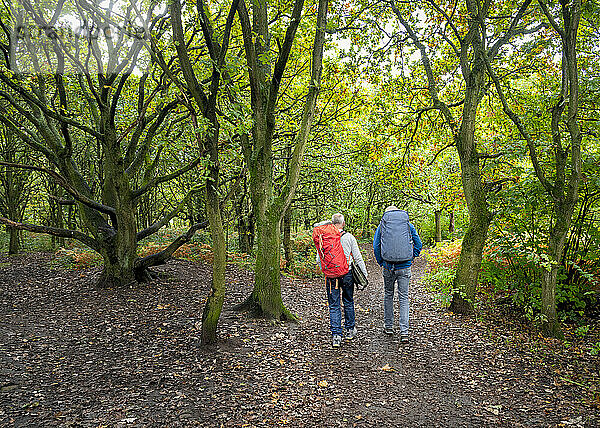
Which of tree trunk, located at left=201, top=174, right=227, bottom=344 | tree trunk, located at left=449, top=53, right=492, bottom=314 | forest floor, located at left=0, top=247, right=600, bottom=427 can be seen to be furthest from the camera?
tree trunk, located at left=449, top=53, right=492, bottom=314

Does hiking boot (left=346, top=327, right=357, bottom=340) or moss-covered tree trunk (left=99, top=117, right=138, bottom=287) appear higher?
moss-covered tree trunk (left=99, top=117, right=138, bottom=287)

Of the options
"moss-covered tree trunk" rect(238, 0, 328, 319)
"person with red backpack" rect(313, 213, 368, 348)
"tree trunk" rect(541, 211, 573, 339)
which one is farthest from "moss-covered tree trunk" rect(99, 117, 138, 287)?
"tree trunk" rect(541, 211, 573, 339)

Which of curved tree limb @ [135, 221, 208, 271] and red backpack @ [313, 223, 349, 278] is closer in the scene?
red backpack @ [313, 223, 349, 278]

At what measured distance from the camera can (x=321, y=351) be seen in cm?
649

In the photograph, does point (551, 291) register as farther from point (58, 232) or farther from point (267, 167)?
point (58, 232)

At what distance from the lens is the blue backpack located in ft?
22.2

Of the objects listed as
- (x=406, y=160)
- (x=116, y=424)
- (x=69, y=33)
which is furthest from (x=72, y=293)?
(x=406, y=160)

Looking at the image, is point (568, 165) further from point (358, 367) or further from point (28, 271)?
point (28, 271)

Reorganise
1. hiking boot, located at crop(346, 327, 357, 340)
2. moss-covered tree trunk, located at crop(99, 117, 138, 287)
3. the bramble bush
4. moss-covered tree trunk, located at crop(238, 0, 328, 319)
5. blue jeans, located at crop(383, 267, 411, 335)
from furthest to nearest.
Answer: moss-covered tree trunk, located at crop(99, 117, 138, 287)
the bramble bush
moss-covered tree trunk, located at crop(238, 0, 328, 319)
hiking boot, located at crop(346, 327, 357, 340)
blue jeans, located at crop(383, 267, 411, 335)

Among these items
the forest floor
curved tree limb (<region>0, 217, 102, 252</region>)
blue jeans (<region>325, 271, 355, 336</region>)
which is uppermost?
curved tree limb (<region>0, 217, 102, 252</region>)

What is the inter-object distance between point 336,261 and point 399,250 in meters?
1.12

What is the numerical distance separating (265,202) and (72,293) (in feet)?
20.0

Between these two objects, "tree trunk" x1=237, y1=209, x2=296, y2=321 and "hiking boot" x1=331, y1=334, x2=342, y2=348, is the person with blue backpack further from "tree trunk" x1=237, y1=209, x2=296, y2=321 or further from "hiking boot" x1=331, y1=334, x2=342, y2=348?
"tree trunk" x1=237, y1=209, x2=296, y2=321

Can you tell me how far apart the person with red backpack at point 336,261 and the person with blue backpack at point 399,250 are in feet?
1.71
